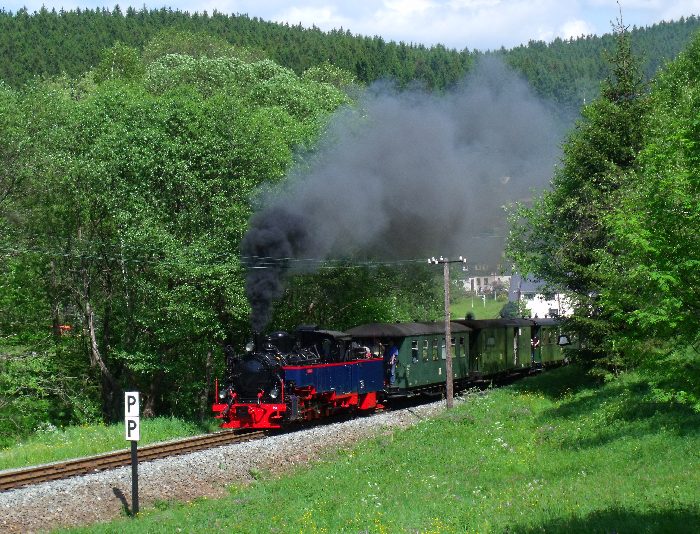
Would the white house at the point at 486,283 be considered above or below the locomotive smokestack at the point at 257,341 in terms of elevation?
above

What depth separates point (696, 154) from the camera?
1159cm

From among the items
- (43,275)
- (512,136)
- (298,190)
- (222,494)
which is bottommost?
(222,494)

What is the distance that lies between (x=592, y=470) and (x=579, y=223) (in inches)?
803

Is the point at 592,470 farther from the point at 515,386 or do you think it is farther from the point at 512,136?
the point at 512,136

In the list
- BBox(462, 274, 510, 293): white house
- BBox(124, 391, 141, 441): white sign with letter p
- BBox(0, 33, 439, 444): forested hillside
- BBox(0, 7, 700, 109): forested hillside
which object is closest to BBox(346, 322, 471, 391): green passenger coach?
BBox(0, 33, 439, 444): forested hillside

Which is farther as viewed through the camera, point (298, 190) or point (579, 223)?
point (579, 223)

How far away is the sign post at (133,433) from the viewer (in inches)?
658

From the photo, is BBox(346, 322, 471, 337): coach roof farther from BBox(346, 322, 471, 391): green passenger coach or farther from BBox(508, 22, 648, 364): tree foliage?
BBox(508, 22, 648, 364): tree foliage

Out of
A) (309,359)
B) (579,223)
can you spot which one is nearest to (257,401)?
(309,359)

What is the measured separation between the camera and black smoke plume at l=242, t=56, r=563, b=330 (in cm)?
2950

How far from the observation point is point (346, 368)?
2709 centimetres

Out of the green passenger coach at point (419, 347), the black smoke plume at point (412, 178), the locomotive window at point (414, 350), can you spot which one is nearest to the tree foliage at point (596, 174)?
the black smoke plume at point (412, 178)

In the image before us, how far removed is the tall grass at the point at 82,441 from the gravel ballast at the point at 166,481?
180 inches

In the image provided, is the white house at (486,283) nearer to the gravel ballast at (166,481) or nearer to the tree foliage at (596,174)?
the tree foliage at (596,174)
